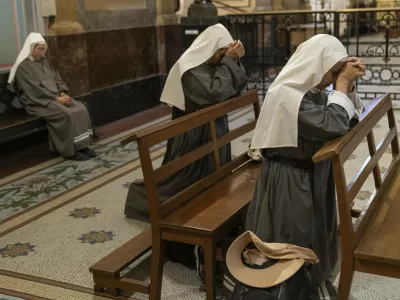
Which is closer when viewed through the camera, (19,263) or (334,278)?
(334,278)

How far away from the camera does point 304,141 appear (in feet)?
9.21

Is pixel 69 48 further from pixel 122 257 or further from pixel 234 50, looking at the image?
pixel 122 257

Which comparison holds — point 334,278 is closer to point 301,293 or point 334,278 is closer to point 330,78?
point 301,293

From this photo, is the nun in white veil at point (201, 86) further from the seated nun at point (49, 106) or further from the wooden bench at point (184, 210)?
the seated nun at point (49, 106)

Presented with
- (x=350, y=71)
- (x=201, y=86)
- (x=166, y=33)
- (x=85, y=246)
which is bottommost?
(x=85, y=246)

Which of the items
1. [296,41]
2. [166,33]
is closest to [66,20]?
[166,33]

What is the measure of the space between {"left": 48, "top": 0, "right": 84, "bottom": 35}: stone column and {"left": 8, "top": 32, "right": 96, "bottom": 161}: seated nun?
24.9 inches

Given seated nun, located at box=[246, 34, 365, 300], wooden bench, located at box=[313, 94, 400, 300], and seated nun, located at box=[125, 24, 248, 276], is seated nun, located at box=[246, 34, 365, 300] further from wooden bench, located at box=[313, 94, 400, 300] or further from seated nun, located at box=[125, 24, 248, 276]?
seated nun, located at box=[125, 24, 248, 276]

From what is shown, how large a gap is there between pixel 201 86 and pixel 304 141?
115 cm

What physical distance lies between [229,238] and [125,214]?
4.24 ft

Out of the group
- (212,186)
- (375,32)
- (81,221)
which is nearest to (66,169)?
(81,221)

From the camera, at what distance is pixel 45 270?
360cm

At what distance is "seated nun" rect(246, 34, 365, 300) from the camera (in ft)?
A: 8.80

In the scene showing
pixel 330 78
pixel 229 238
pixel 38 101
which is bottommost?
pixel 229 238
